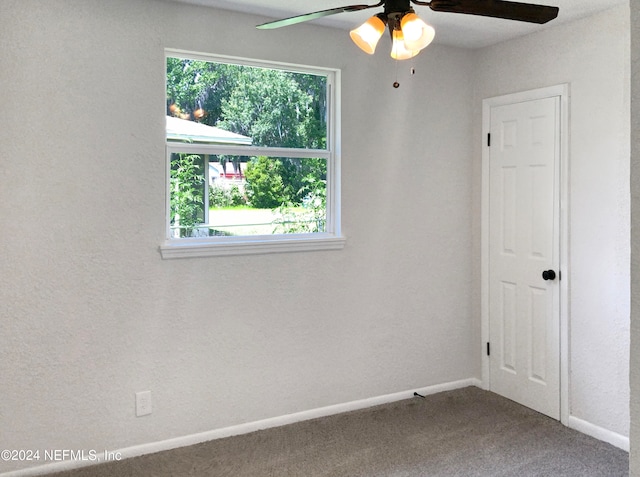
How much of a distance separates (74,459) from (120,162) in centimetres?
153

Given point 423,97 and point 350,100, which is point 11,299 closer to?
point 350,100

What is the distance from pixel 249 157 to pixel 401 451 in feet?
6.16

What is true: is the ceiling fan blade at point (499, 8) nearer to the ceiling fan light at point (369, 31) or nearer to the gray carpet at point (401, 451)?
the ceiling fan light at point (369, 31)

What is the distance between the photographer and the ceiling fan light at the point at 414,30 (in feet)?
6.15

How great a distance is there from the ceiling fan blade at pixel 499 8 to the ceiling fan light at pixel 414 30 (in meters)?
0.11

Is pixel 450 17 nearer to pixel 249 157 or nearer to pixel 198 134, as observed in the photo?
pixel 249 157

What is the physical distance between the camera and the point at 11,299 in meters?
2.61

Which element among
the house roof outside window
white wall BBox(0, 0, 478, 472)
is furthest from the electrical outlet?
the house roof outside window

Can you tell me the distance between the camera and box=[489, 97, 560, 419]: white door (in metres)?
3.36

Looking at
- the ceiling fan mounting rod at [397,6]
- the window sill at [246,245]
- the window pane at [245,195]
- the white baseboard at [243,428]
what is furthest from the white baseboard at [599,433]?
the ceiling fan mounting rod at [397,6]

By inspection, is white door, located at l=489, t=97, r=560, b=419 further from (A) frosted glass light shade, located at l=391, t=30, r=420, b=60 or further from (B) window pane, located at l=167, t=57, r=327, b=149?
(A) frosted glass light shade, located at l=391, t=30, r=420, b=60

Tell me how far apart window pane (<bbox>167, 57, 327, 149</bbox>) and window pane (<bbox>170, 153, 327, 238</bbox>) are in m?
0.12

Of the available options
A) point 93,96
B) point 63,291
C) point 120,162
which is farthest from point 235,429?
point 93,96

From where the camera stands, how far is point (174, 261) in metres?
2.96
